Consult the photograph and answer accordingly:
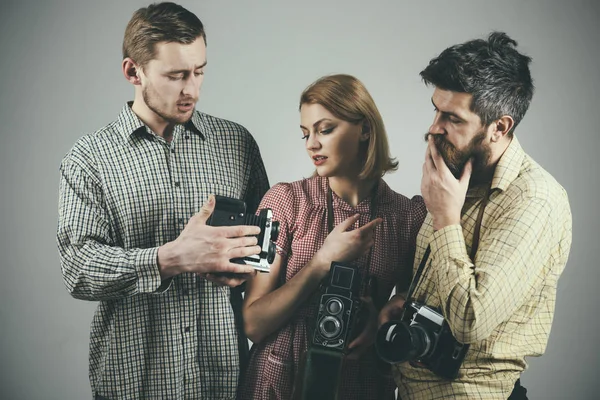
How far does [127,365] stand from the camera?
1994 millimetres

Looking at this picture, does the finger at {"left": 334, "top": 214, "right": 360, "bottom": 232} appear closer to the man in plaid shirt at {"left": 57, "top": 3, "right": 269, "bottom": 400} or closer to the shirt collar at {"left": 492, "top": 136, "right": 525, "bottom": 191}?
the man in plaid shirt at {"left": 57, "top": 3, "right": 269, "bottom": 400}

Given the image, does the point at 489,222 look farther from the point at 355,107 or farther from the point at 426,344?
the point at 355,107

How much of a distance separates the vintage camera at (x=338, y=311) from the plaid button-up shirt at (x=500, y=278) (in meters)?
0.18

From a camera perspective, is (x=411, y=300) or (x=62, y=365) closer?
(x=411, y=300)

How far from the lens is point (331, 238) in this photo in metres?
2.01

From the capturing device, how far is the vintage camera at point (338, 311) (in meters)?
1.91

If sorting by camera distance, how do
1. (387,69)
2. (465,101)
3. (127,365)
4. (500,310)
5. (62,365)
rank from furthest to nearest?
(62,365) < (387,69) < (127,365) < (465,101) < (500,310)

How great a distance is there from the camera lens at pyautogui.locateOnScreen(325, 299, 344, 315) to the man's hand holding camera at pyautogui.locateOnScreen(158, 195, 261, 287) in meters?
0.26

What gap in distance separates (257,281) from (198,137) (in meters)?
0.48

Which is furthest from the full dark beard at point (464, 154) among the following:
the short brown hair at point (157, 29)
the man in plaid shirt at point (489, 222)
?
the short brown hair at point (157, 29)

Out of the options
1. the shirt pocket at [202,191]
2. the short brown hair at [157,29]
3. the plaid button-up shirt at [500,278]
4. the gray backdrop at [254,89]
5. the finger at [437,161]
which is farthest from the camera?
the gray backdrop at [254,89]

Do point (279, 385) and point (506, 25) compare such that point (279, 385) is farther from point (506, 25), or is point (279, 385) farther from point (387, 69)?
point (506, 25)

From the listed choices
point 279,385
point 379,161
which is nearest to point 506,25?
point 379,161

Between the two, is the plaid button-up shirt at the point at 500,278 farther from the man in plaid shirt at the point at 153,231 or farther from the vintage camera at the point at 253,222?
the man in plaid shirt at the point at 153,231
